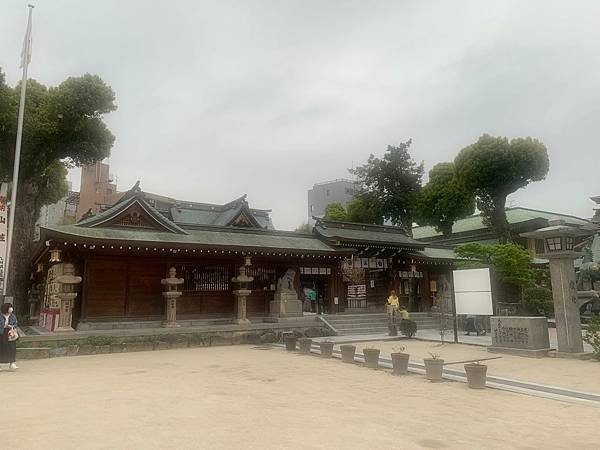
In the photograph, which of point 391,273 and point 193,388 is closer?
point 193,388

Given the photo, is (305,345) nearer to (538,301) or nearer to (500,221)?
(538,301)

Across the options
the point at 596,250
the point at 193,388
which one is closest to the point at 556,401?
the point at 193,388

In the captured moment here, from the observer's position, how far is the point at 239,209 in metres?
32.3

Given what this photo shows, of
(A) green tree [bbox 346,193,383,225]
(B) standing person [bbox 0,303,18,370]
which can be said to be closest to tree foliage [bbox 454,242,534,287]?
(B) standing person [bbox 0,303,18,370]

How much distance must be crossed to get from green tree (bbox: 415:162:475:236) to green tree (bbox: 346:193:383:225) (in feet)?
14.2

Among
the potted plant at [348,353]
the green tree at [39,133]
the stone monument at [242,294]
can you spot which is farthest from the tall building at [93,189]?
the potted plant at [348,353]

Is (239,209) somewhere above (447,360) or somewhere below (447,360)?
above

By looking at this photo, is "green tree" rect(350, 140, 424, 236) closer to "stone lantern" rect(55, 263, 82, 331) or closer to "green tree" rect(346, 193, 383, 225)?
"green tree" rect(346, 193, 383, 225)

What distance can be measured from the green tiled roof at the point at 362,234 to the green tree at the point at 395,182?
15.0 m

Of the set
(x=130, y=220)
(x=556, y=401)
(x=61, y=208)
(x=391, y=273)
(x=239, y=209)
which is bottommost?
(x=556, y=401)

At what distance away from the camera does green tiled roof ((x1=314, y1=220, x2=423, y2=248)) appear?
2597 centimetres

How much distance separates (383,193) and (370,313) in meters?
23.7

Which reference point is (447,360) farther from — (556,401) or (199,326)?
(199,326)

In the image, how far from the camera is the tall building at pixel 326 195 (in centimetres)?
6669
